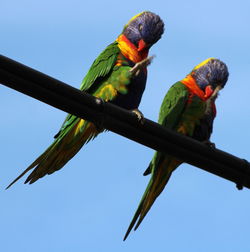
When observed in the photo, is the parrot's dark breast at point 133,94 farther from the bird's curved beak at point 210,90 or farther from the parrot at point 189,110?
the bird's curved beak at point 210,90

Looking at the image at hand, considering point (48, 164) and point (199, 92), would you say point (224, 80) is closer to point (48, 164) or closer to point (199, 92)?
point (199, 92)

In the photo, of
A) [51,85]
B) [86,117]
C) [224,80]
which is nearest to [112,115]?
[86,117]

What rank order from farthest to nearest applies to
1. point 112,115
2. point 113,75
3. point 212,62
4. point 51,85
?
point 212,62 < point 113,75 < point 112,115 < point 51,85

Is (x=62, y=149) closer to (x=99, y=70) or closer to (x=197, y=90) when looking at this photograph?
(x=99, y=70)

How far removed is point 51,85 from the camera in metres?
3.08

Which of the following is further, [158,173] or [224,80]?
[224,80]

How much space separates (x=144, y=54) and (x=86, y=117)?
275cm

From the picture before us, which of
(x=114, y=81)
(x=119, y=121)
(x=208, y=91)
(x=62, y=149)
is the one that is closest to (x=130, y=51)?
(x=114, y=81)

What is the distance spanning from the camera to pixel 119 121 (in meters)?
3.37

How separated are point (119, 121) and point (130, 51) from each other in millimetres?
2564

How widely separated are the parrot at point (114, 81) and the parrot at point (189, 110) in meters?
0.38

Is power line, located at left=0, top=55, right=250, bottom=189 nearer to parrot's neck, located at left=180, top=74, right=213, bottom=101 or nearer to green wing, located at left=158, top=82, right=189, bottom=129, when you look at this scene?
green wing, located at left=158, top=82, right=189, bottom=129

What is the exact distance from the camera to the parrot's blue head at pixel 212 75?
242 inches

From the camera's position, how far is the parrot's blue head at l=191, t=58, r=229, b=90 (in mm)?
6156
